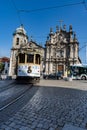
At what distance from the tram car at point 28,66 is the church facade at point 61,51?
82.8 ft

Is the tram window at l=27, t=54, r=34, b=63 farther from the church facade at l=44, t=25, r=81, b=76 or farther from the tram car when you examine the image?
the church facade at l=44, t=25, r=81, b=76

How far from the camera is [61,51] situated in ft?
A: 143

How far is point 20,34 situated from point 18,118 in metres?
43.5

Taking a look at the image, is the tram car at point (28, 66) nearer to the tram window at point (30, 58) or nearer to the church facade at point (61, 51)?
the tram window at point (30, 58)

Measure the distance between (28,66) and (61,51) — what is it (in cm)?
2889

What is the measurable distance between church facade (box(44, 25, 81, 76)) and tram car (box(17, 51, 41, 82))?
25242 mm

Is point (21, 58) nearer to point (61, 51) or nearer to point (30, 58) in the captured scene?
point (30, 58)

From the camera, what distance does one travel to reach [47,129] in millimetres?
3695

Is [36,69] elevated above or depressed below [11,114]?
above

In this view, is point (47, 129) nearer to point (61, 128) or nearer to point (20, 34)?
point (61, 128)

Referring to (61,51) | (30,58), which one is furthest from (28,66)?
(61,51)

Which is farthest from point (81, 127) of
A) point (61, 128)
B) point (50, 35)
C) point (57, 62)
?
point (50, 35)

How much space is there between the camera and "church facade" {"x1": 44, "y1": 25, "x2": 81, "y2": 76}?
136ft

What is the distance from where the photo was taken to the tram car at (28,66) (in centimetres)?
1558
